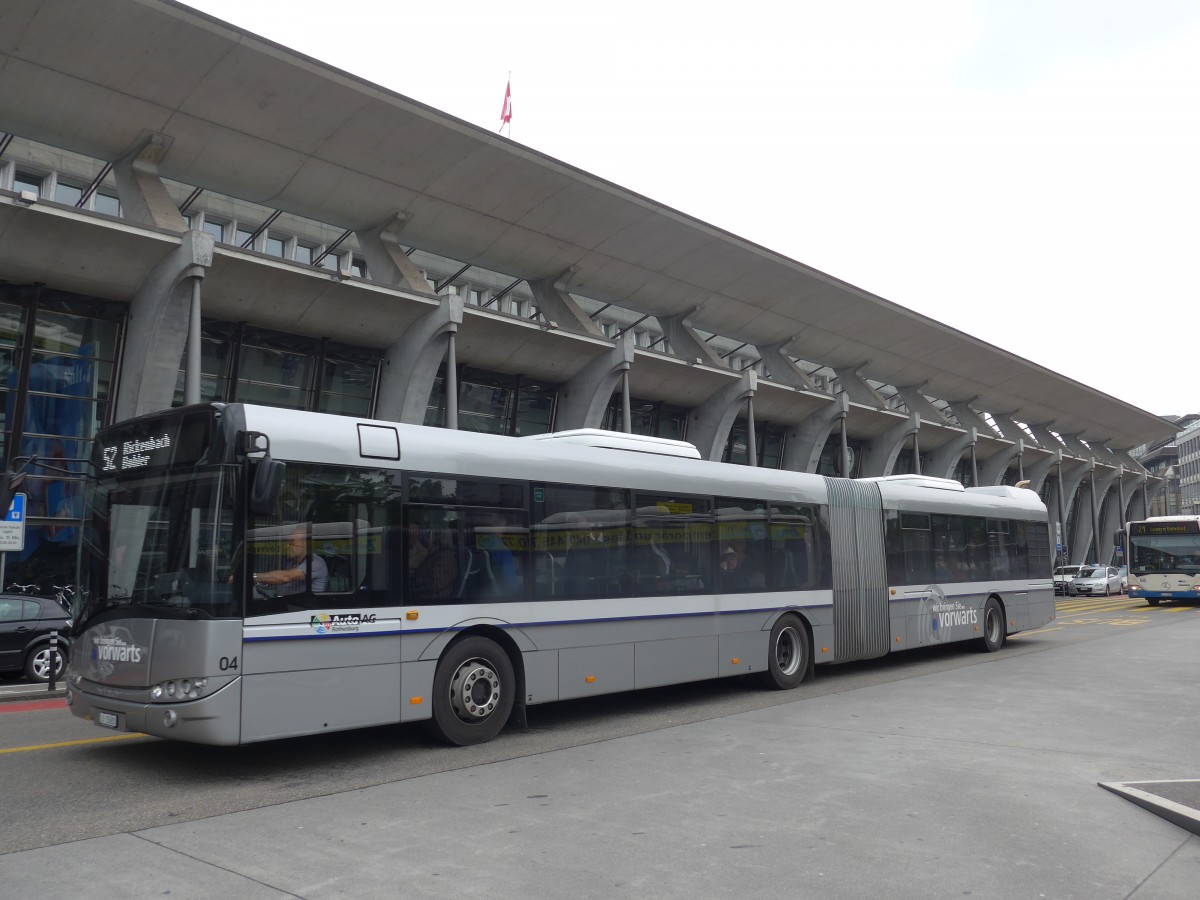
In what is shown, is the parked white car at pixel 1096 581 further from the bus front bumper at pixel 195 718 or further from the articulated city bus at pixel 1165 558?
the bus front bumper at pixel 195 718

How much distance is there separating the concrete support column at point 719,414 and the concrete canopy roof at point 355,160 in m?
2.59

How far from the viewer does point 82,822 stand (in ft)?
19.7

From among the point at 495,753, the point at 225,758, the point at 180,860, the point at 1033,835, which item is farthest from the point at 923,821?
the point at 225,758

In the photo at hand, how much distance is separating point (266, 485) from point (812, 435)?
3366 cm

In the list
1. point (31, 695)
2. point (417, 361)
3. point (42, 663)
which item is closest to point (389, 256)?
point (417, 361)

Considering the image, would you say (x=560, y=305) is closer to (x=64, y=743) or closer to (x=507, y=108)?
(x=507, y=108)

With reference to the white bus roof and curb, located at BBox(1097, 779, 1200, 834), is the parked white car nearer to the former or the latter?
the white bus roof

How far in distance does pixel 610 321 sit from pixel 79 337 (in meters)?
20.1

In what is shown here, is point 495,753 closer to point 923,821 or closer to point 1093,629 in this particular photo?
point 923,821

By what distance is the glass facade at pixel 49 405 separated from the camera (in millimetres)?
19250

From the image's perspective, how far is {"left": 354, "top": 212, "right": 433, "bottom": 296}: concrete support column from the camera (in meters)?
23.9

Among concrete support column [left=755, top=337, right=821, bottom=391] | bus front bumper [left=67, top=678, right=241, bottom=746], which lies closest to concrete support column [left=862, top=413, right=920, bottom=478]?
concrete support column [left=755, top=337, right=821, bottom=391]

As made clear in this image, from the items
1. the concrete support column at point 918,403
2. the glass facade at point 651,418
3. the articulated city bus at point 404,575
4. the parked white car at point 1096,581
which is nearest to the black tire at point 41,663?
the articulated city bus at point 404,575

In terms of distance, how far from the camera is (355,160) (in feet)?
71.8
